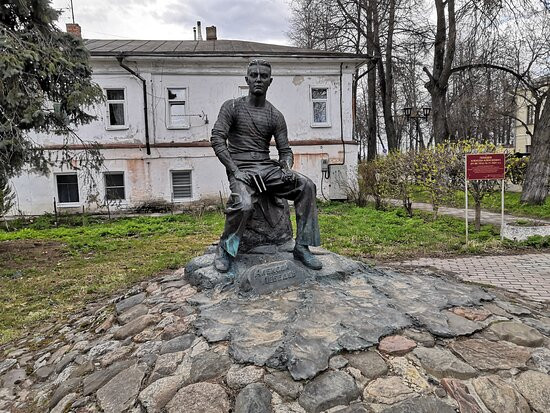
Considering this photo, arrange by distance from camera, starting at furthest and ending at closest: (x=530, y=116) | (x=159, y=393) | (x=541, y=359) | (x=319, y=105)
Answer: (x=530, y=116) < (x=319, y=105) < (x=541, y=359) < (x=159, y=393)

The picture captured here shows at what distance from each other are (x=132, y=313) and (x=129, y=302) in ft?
1.44

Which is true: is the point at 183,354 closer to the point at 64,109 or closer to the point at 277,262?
the point at 277,262

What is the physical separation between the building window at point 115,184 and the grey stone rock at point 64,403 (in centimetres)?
1249

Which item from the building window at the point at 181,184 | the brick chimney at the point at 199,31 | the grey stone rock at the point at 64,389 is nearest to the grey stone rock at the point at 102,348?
the grey stone rock at the point at 64,389

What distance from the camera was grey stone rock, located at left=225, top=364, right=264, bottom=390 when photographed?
230 centimetres

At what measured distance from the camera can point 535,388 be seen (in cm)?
230

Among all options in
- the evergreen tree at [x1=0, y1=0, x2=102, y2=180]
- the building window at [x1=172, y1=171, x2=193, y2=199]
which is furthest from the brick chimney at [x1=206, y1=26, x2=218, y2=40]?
the evergreen tree at [x1=0, y1=0, x2=102, y2=180]

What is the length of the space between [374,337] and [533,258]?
16.7ft

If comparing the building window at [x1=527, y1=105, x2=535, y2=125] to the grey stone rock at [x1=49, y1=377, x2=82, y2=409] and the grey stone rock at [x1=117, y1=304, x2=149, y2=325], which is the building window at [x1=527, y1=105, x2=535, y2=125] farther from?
the grey stone rock at [x1=49, y1=377, x2=82, y2=409]

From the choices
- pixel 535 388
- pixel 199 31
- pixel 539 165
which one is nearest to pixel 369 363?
pixel 535 388

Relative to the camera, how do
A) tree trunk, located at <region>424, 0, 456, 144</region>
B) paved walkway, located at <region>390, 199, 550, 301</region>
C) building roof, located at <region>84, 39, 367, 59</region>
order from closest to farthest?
1. paved walkway, located at <region>390, 199, 550, 301</region>
2. tree trunk, located at <region>424, 0, 456, 144</region>
3. building roof, located at <region>84, 39, 367, 59</region>

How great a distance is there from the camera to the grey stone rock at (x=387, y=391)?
2.19m

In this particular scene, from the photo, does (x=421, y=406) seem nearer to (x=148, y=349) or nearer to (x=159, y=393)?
(x=159, y=393)

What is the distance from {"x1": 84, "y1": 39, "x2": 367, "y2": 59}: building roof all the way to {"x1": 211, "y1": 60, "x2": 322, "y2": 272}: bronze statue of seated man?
11.0 metres
